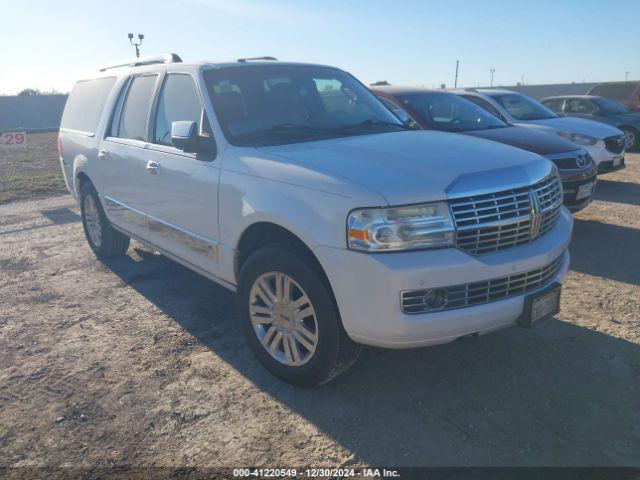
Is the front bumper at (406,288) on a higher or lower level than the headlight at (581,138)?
lower

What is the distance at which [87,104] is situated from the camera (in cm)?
613

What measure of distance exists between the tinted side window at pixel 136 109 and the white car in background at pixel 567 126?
222 inches

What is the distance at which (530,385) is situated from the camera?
11.0 feet

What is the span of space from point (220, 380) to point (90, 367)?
0.96 meters

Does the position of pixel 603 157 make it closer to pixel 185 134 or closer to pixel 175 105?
pixel 175 105

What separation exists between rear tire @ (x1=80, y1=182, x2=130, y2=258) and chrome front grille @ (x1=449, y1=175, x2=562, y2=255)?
4.21 meters

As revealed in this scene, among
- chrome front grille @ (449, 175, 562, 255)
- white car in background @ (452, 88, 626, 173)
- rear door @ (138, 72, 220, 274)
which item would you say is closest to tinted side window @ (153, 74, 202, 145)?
rear door @ (138, 72, 220, 274)

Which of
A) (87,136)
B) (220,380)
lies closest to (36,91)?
(87,136)

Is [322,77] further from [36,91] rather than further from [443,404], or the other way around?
[36,91]

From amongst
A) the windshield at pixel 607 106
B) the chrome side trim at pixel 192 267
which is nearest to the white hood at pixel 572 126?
the windshield at pixel 607 106

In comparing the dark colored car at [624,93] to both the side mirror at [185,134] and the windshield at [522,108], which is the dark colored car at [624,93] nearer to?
the windshield at [522,108]

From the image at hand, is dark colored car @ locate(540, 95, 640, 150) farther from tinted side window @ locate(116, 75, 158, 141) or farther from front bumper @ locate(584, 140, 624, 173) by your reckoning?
tinted side window @ locate(116, 75, 158, 141)

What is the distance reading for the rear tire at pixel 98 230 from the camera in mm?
5926

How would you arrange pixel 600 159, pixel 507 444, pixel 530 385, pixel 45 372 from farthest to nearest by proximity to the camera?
pixel 600 159 < pixel 45 372 < pixel 530 385 < pixel 507 444
